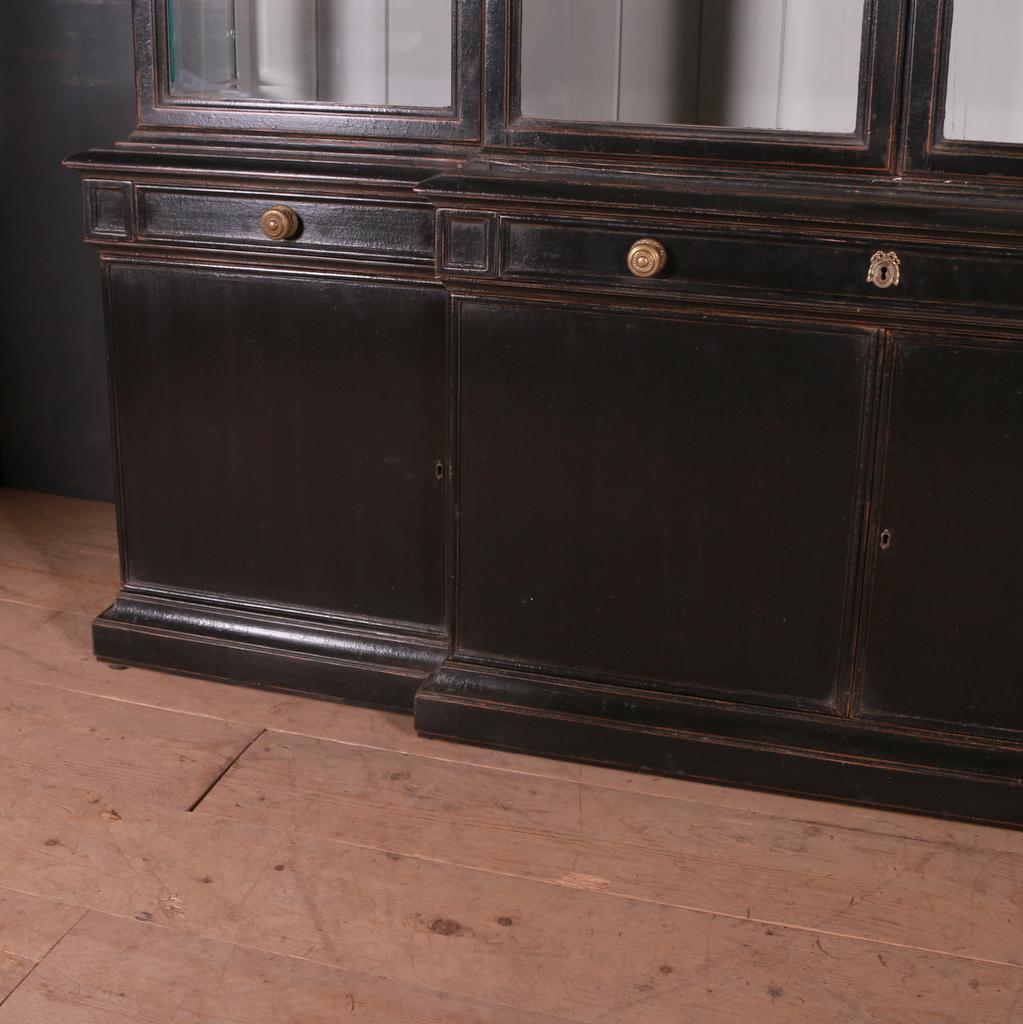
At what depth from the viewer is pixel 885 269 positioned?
6.23 ft

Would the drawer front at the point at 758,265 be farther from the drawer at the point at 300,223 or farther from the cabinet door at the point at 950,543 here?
the drawer at the point at 300,223

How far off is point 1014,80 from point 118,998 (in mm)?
1660

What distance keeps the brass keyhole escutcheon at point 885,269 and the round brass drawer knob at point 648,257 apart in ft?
0.94

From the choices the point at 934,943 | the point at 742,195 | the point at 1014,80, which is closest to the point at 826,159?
the point at 742,195

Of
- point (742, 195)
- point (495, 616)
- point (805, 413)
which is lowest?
point (495, 616)

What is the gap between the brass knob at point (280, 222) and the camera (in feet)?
7.18

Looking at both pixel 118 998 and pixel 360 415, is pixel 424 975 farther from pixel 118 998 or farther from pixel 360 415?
pixel 360 415

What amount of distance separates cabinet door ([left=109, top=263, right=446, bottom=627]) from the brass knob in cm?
8

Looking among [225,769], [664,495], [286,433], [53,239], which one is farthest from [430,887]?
[53,239]

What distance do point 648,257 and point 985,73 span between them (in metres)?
0.51

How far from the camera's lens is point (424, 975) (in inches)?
67.8

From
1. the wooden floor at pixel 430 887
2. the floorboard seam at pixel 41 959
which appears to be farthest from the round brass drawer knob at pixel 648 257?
the floorboard seam at pixel 41 959

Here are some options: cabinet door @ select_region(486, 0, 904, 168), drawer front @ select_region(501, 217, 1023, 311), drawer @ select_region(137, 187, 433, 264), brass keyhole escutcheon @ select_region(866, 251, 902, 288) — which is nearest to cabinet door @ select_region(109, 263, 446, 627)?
drawer @ select_region(137, 187, 433, 264)

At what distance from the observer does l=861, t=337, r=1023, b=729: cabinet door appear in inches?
75.7
